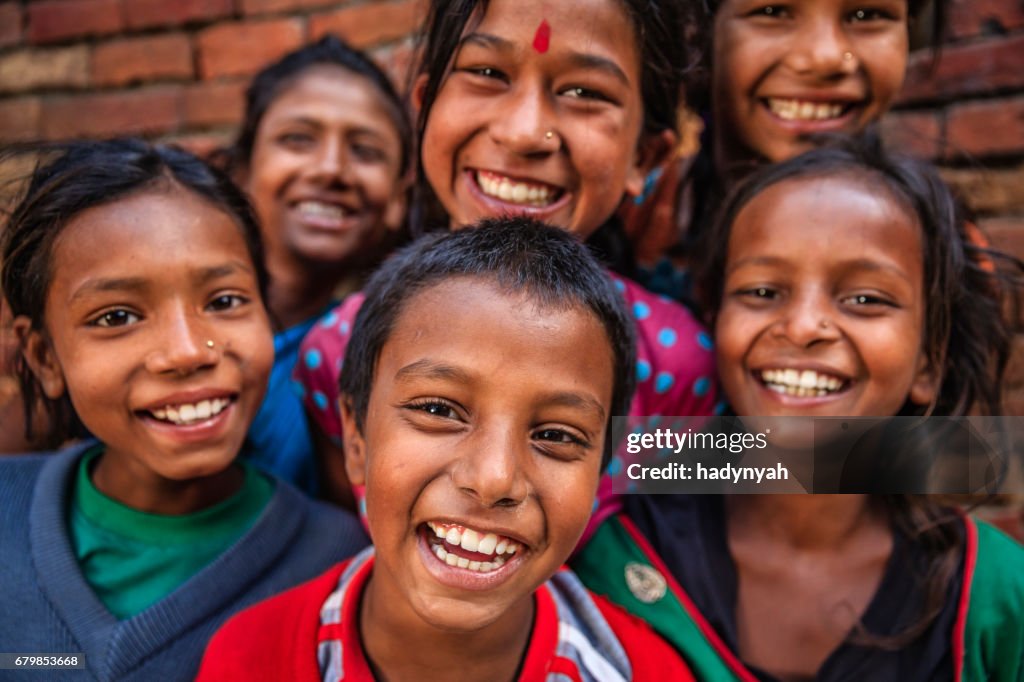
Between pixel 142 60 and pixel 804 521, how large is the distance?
88.3 inches

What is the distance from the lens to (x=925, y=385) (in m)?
1.65

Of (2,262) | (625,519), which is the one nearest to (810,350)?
(625,519)

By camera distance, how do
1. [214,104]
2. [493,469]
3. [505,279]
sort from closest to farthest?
[493,469]
[505,279]
[214,104]

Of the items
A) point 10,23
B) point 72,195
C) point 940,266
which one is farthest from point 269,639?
point 10,23

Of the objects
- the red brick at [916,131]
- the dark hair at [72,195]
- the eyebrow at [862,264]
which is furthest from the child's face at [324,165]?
the red brick at [916,131]

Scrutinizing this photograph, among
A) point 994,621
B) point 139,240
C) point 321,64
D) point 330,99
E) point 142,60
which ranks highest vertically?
point 142,60

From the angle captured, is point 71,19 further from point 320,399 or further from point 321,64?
point 320,399

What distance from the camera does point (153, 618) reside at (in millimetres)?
1435

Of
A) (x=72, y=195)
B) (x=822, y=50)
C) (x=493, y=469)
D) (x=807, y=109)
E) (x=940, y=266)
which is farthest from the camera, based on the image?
(x=807, y=109)

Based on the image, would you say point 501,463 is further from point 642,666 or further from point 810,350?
point 810,350

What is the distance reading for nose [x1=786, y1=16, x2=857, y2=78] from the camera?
176cm

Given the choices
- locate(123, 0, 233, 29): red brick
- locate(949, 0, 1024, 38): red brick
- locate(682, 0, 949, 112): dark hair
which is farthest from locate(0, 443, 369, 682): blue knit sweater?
locate(949, 0, 1024, 38): red brick

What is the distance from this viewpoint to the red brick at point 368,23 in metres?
2.54

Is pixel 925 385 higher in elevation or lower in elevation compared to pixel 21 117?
lower
